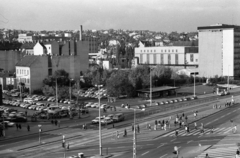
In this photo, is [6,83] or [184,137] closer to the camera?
[184,137]

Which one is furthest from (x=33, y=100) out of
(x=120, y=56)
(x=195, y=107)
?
(x=120, y=56)

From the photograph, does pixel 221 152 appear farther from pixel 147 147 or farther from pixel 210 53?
pixel 210 53

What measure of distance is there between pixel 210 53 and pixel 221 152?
278 feet

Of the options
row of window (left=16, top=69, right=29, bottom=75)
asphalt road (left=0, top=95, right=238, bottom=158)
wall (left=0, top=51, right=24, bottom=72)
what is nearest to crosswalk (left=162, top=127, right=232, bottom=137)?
asphalt road (left=0, top=95, right=238, bottom=158)

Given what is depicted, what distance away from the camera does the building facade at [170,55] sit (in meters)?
132

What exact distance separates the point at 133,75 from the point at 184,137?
136ft

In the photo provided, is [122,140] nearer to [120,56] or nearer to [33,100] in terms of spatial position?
[33,100]

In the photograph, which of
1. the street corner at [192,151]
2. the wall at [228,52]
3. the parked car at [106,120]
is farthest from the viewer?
the wall at [228,52]

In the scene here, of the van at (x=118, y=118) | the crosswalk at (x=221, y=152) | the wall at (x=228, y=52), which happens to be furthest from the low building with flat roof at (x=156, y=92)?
the crosswalk at (x=221, y=152)

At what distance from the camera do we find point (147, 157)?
30.1 m

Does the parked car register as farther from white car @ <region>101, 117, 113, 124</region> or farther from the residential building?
the residential building

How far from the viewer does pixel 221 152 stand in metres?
31.5

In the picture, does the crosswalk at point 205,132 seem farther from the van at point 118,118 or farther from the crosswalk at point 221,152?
the van at point 118,118

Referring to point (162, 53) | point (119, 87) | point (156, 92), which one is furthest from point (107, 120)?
point (162, 53)
